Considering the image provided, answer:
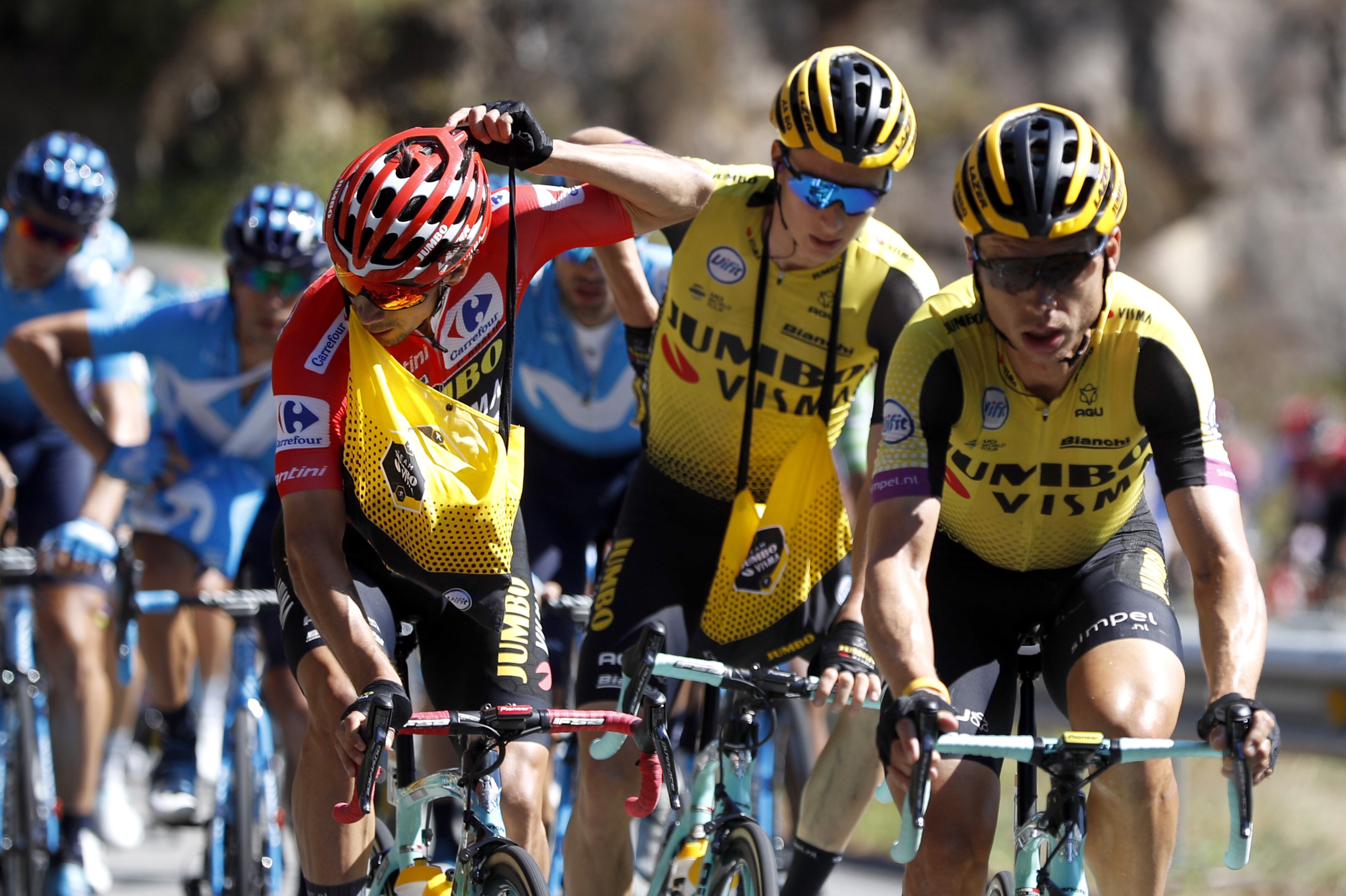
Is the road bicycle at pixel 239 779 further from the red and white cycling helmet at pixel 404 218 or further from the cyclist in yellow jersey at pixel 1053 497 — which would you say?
the cyclist in yellow jersey at pixel 1053 497

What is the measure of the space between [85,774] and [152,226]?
60.1ft

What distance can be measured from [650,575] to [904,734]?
5.63 feet

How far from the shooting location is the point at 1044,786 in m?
9.48

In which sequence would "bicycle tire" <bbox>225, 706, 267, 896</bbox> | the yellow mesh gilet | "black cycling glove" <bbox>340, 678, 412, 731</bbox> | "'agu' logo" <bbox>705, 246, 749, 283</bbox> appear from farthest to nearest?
"bicycle tire" <bbox>225, 706, 267, 896</bbox>
"'agu' logo" <bbox>705, 246, 749, 283</bbox>
the yellow mesh gilet
"black cycling glove" <bbox>340, 678, 412, 731</bbox>

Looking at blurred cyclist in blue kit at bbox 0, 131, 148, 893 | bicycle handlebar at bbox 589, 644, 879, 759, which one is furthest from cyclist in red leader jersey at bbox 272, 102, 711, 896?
blurred cyclist in blue kit at bbox 0, 131, 148, 893

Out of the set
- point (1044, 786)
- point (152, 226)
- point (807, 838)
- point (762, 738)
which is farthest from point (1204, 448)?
point (152, 226)

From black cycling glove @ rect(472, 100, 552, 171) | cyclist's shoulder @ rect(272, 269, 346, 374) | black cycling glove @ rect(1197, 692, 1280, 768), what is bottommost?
black cycling glove @ rect(1197, 692, 1280, 768)

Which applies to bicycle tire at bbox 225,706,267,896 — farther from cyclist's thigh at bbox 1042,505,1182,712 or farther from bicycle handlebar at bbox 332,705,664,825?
cyclist's thigh at bbox 1042,505,1182,712

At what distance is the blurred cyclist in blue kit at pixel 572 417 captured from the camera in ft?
20.4

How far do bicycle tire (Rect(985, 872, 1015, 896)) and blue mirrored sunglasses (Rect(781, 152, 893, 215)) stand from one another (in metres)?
1.90

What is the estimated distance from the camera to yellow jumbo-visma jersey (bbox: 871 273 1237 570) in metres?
3.78

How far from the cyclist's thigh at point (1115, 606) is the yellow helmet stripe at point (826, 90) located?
55.2 inches

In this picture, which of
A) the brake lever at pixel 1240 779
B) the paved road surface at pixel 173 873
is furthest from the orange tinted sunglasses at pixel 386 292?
the paved road surface at pixel 173 873

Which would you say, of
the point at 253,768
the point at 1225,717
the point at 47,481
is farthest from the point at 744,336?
the point at 47,481
